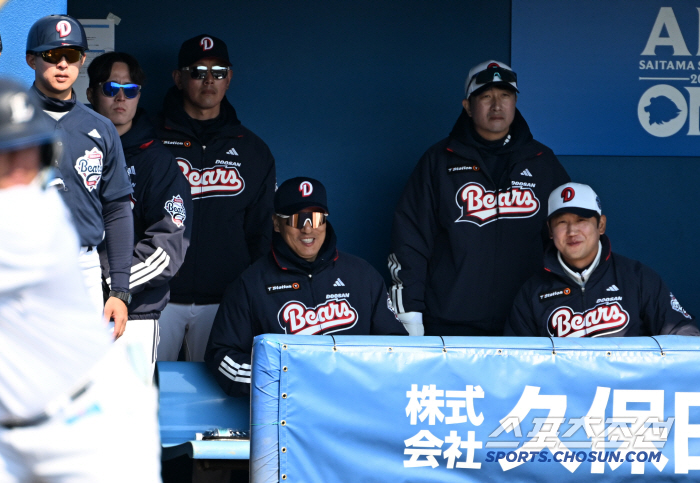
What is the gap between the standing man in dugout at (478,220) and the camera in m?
4.12

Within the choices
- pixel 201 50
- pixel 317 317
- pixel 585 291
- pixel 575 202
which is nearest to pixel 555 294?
pixel 585 291

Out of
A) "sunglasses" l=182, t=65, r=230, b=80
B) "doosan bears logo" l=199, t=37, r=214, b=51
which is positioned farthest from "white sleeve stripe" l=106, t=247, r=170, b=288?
"doosan bears logo" l=199, t=37, r=214, b=51

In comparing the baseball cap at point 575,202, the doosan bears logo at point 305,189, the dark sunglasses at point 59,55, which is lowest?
the baseball cap at point 575,202


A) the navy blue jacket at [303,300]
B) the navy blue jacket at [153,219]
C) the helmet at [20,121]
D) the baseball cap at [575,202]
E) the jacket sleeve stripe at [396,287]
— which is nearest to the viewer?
the helmet at [20,121]

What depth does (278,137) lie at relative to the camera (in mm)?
4855

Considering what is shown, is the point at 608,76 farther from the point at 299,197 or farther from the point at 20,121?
the point at 20,121

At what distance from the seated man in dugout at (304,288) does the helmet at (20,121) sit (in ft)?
5.17

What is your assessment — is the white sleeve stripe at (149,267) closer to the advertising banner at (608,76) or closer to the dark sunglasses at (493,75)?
the dark sunglasses at (493,75)

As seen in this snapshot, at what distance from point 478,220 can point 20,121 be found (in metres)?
2.65

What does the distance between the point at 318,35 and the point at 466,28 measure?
30.9 inches

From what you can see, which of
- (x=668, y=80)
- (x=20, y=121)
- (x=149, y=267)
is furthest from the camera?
(x=668, y=80)

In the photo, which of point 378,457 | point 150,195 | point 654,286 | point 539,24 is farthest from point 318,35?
point 378,457

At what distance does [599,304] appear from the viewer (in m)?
3.61

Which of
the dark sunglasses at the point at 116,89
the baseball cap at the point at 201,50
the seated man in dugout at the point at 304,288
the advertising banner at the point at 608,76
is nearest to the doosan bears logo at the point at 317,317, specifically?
the seated man in dugout at the point at 304,288
